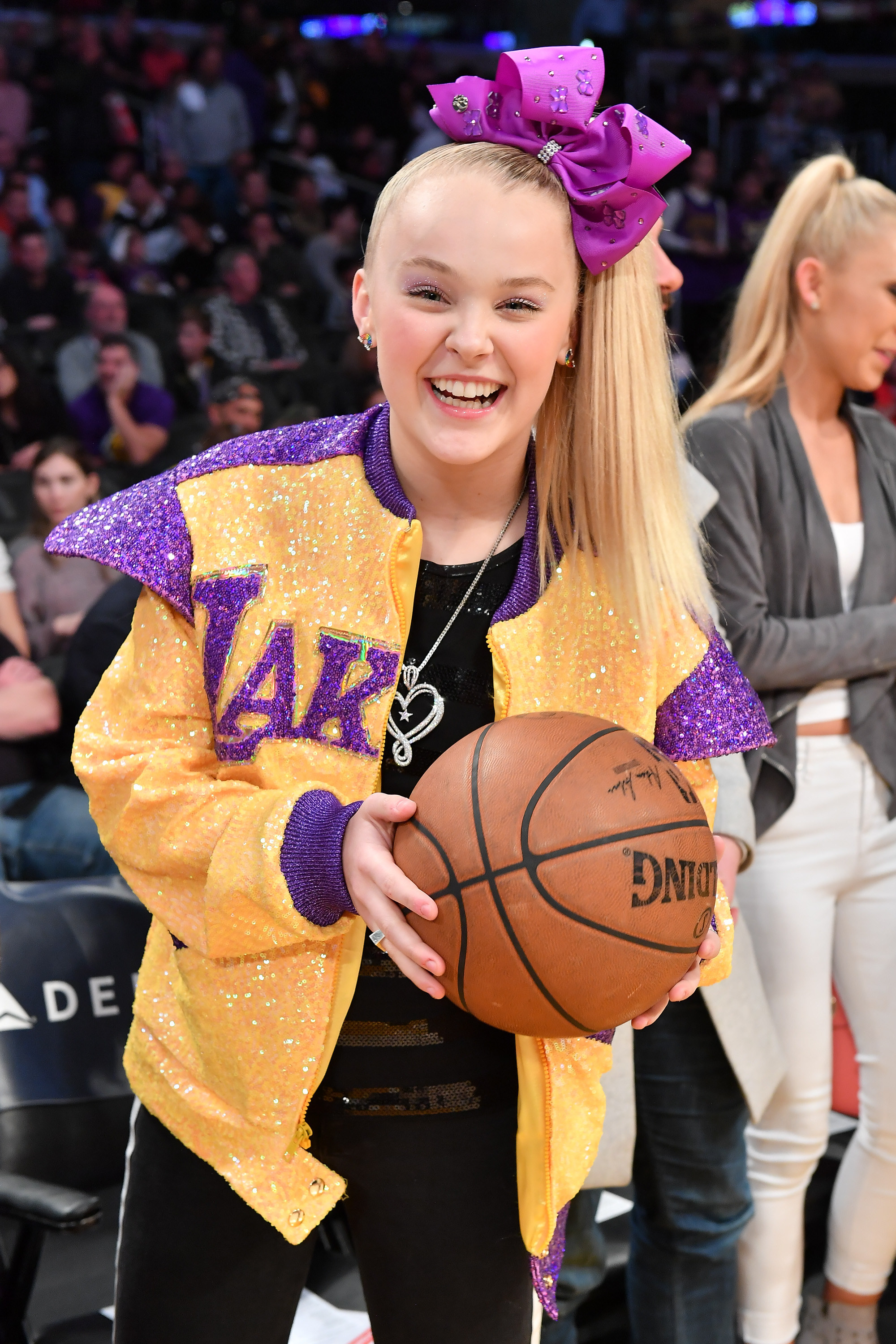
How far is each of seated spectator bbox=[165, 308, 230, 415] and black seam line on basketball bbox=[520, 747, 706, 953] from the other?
220 inches

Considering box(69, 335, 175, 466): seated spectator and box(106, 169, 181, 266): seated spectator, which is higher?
box(106, 169, 181, 266): seated spectator

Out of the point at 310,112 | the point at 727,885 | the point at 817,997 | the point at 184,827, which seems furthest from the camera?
the point at 310,112

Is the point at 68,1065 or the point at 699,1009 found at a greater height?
the point at 699,1009

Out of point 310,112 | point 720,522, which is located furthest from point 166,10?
point 720,522

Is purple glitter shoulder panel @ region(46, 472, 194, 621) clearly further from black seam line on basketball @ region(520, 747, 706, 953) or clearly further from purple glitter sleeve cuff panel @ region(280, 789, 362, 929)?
black seam line on basketball @ region(520, 747, 706, 953)

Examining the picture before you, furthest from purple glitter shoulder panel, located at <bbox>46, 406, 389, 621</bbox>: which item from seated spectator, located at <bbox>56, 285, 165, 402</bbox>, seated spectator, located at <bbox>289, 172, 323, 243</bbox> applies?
seated spectator, located at <bbox>289, 172, 323, 243</bbox>

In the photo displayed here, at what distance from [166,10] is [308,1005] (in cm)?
1126

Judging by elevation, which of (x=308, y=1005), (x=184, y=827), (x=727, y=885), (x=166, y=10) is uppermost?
(x=166, y=10)

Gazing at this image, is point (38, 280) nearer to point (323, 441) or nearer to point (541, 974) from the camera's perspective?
point (323, 441)

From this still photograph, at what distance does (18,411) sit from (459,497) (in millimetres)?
→ 4825

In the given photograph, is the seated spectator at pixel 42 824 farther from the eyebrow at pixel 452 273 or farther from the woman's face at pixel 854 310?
the eyebrow at pixel 452 273

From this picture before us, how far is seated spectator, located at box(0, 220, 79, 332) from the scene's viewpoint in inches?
273

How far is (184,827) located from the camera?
4.27ft

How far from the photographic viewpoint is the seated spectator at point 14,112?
8.31 metres
